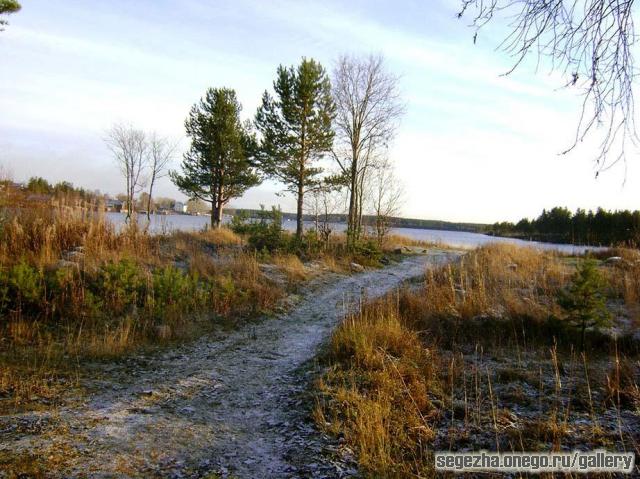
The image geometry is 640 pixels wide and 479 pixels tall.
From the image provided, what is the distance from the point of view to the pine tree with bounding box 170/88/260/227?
22375 mm

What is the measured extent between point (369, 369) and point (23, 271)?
5578 mm

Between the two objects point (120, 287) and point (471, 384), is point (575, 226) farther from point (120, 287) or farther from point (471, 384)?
point (120, 287)

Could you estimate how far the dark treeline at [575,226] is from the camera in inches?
974

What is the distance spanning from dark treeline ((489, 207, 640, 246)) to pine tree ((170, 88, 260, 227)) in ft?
68.3

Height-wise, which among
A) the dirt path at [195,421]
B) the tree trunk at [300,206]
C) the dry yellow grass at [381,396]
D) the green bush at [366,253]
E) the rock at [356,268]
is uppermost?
the tree trunk at [300,206]

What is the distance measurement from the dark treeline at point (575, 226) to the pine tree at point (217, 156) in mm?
20814

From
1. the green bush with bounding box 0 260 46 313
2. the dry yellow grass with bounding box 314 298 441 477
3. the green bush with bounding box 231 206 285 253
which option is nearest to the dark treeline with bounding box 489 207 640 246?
the green bush with bounding box 231 206 285 253

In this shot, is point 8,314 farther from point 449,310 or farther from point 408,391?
point 449,310

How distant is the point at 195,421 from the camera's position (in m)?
3.62

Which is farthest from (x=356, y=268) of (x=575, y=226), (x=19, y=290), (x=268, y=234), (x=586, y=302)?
(x=575, y=226)

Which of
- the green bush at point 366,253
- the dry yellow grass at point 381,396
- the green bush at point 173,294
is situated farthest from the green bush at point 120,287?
the green bush at point 366,253

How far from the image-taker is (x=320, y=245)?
1625cm

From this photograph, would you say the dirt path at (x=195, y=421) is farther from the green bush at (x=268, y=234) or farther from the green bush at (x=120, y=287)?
the green bush at (x=268, y=234)

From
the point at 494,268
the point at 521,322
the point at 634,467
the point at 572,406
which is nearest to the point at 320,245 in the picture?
the point at 494,268
